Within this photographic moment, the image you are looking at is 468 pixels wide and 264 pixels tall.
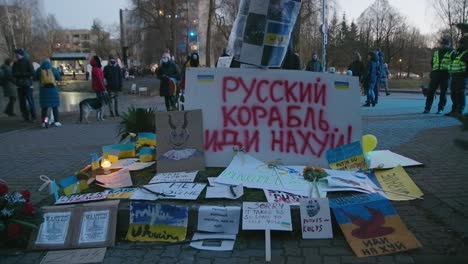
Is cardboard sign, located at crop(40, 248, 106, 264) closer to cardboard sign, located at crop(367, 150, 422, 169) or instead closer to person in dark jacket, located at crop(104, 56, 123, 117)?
cardboard sign, located at crop(367, 150, 422, 169)

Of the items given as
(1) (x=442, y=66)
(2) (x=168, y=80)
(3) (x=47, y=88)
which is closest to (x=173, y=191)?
(3) (x=47, y=88)

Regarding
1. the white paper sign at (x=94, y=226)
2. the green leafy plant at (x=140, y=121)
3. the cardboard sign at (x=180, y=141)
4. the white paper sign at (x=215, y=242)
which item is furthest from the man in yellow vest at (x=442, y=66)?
the white paper sign at (x=94, y=226)

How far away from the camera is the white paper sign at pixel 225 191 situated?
438cm

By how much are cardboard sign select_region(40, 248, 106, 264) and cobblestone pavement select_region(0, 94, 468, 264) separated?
0.27 feet

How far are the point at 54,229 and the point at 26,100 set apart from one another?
10.2 m

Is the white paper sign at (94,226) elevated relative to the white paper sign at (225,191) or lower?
lower

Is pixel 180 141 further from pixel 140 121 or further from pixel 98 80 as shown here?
Result: pixel 98 80

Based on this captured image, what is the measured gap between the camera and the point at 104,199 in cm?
441

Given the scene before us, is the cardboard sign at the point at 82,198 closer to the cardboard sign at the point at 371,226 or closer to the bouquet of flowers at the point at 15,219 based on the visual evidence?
the bouquet of flowers at the point at 15,219

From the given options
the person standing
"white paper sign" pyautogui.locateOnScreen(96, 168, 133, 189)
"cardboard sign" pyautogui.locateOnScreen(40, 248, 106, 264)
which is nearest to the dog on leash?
the person standing

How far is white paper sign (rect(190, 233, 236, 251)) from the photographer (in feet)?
12.7

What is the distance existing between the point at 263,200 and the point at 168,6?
127 ft

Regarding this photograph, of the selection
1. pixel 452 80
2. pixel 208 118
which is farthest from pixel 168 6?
pixel 208 118

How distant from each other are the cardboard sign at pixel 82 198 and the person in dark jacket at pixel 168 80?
926 cm
